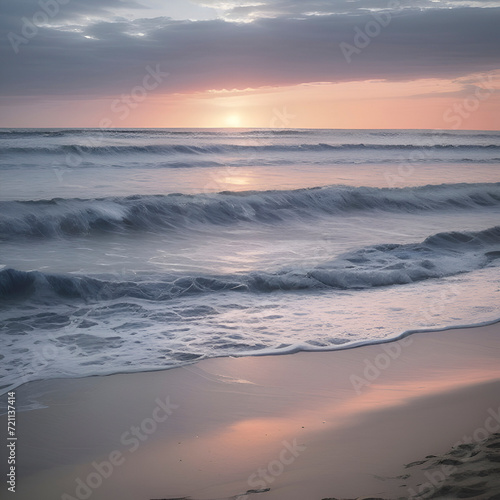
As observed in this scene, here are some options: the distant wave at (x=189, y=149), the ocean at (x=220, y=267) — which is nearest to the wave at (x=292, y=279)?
the ocean at (x=220, y=267)

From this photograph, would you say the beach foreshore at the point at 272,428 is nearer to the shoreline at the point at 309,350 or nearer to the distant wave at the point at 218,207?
the shoreline at the point at 309,350

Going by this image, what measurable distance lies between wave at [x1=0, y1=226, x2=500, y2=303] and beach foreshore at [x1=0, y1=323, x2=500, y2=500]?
274 centimetres

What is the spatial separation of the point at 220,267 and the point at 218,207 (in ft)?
20.9

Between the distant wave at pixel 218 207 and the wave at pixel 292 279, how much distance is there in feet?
14.6

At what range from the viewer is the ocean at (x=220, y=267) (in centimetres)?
575

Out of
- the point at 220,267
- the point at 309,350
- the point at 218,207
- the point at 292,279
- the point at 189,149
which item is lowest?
the point at 309,350

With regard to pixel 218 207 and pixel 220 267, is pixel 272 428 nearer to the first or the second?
pixel 220 267

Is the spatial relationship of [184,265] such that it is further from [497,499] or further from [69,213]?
[497,499]

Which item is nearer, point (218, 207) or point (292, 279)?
point (292, 279)

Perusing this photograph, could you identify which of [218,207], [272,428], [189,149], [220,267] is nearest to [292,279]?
[220,267]

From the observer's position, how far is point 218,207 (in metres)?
15.2

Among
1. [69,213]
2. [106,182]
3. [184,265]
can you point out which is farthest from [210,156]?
[184,265]

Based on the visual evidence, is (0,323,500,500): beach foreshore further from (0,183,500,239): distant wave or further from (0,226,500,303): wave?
(0,183,500,239): distant wave

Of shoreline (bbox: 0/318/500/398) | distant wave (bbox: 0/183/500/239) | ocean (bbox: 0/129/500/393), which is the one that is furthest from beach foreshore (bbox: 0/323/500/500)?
distant wave (bbox: 0/183/500/239)
